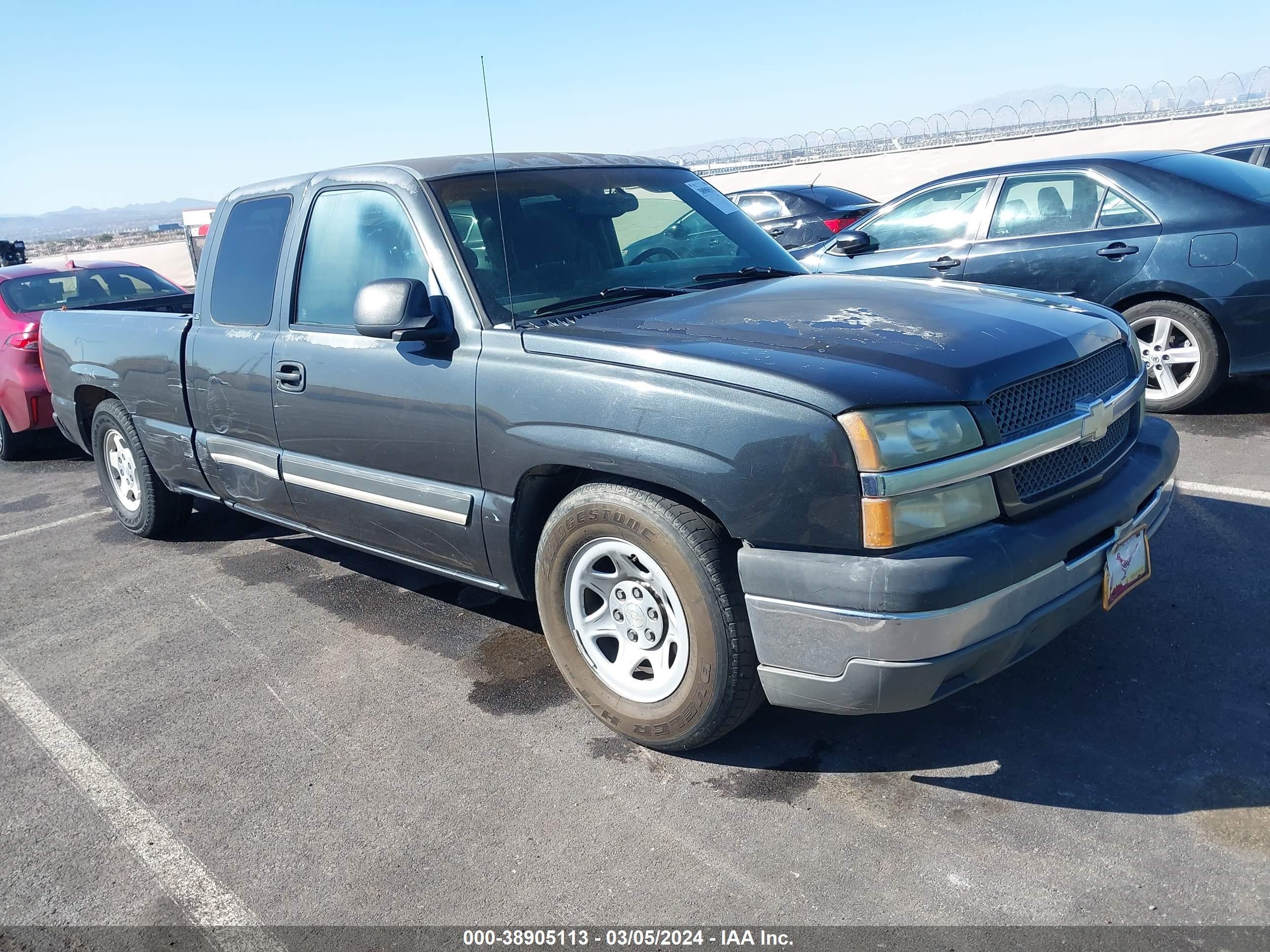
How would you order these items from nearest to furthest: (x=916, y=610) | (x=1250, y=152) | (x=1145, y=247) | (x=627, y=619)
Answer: (x=916, y=610)
(x=627, y=619)
(x=1145, y=247)
(x=1250, y=152)

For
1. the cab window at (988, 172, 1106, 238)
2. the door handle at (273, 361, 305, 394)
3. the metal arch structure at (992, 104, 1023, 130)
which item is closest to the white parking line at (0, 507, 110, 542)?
the door handle at (273, 361, 305, 394)

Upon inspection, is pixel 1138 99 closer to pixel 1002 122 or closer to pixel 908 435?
pixel 1002 122

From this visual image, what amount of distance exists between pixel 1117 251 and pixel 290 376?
5072 millimetres

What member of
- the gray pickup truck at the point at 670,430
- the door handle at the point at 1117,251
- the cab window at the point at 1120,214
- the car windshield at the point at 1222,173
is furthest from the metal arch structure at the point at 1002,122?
the gray pickup truck at the point at 670,430

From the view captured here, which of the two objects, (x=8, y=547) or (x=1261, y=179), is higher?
(x=1261, y=179)

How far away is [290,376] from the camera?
4.18 meters

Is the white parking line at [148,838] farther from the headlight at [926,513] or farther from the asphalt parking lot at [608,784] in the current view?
the headlight at [926,513]

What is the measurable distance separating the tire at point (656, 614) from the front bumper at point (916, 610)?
10 centimetres

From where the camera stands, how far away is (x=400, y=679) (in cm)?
396

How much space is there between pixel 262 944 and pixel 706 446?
1.72 meters

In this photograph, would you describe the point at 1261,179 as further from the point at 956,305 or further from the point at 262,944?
the point at 262,944

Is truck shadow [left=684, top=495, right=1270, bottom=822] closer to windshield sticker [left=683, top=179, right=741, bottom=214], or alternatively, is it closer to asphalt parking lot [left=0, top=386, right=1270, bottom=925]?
asphalt parking lot [left=0, top=386, right=1270, bottom=925]

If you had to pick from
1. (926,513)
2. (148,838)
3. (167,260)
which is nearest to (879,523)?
(926,513)

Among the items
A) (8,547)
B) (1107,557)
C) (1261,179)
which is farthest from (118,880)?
(1261,179)
